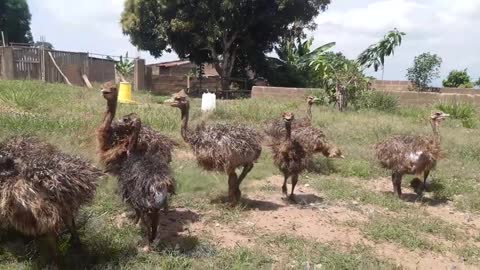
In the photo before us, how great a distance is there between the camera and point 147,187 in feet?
16.8

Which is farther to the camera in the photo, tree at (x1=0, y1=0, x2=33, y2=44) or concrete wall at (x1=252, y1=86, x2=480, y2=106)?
tree at (x1=0, y1=0, x2=33, y2=44)

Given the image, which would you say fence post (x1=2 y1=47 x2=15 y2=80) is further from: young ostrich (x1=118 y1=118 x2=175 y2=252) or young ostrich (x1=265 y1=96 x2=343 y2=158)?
young ostrich (x1=118 y1=118 x2=175 y2=252)

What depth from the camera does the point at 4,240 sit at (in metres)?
5.37

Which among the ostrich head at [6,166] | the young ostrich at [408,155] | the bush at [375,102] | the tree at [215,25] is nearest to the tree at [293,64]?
the tree at [215,25]

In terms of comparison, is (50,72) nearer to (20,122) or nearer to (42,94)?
(42,94)

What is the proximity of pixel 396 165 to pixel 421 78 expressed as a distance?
18.1 meters

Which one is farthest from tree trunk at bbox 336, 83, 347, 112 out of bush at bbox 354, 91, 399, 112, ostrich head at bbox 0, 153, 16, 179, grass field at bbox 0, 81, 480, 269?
ostrich head at bbox 0, 153, 16, 179

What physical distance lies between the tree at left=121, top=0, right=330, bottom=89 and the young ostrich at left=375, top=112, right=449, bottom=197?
48.1ft

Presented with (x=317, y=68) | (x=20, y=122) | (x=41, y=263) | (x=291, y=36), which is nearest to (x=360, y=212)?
(x=41, y=263)

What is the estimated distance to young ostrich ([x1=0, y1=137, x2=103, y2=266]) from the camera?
439 centimetres

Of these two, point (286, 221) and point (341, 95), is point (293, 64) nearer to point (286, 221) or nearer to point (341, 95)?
point (341, 95)

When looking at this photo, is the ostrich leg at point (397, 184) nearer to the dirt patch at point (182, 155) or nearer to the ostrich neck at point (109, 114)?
the dirt patch at point (182, 155)

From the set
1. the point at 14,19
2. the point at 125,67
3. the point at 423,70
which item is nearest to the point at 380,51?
the point at 423,70

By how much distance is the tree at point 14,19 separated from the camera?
39094mm
